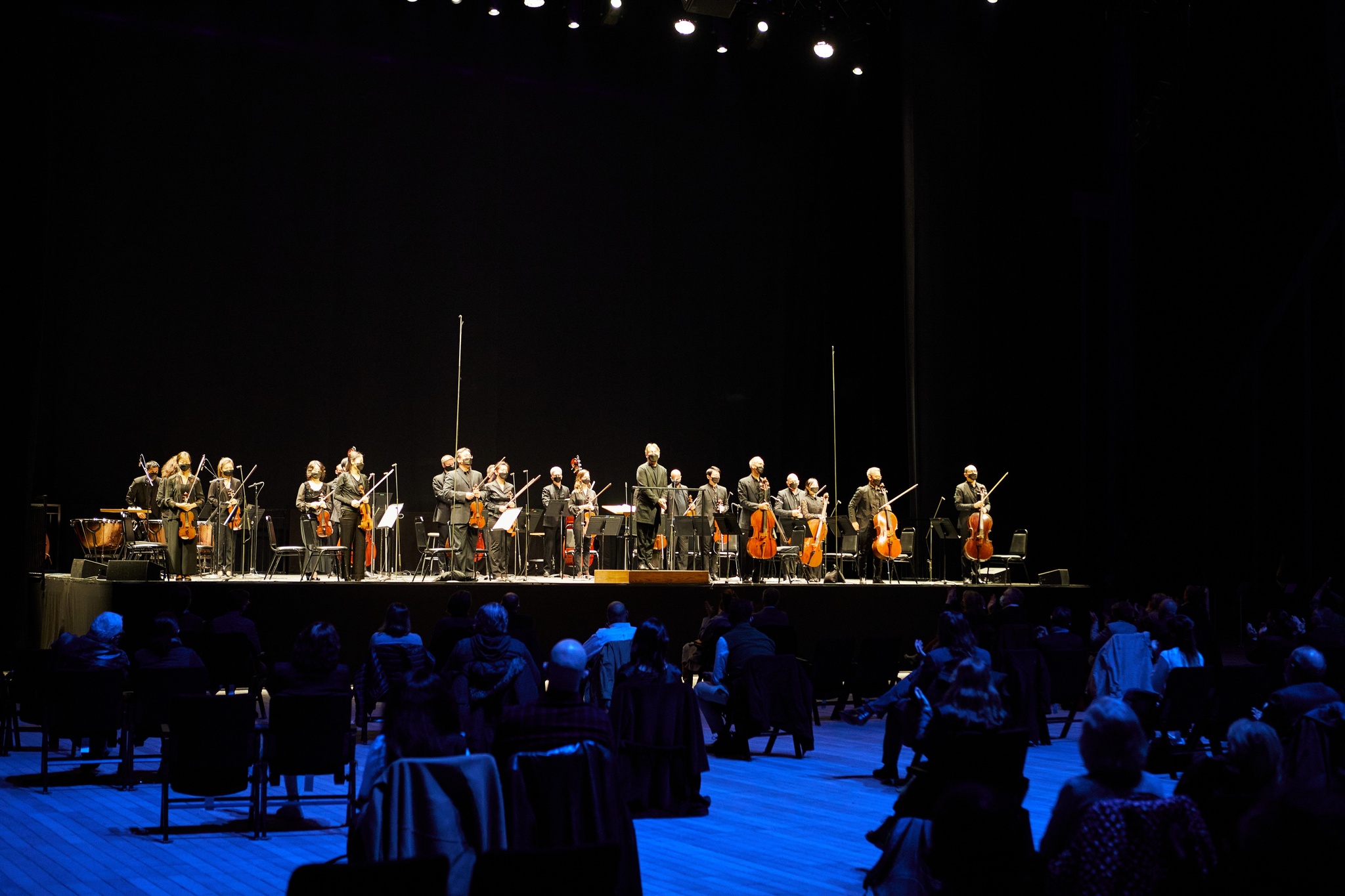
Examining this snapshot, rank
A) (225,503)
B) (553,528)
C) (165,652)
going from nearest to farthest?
(165,652), (225,503), (553,528)

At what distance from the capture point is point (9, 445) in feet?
35.8

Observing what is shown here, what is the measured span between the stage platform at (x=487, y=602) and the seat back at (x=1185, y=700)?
3739mm

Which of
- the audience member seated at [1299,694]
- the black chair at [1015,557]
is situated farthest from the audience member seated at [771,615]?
the black chair at [1015,557]

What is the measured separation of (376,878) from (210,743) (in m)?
3.44

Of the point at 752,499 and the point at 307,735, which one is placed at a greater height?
the point at 752,499

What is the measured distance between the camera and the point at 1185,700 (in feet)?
24.5

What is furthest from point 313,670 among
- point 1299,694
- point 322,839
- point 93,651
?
point 1299,694

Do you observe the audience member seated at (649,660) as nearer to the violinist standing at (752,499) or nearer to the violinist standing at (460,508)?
the violinist standing at (460,508)

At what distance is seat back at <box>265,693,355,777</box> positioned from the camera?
5797mm

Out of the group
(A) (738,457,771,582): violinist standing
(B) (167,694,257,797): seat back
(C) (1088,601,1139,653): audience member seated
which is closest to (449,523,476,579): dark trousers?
(A) (738,457,771,582): violinist standing

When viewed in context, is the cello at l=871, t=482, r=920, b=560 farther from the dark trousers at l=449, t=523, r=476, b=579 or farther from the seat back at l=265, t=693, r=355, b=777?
the seat back at l=265, t=693, r=355, b=777

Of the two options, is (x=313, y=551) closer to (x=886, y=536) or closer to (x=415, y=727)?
(x=886, y=536)

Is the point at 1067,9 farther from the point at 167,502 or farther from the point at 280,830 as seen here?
the point at 280,830

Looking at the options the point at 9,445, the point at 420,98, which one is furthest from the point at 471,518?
the point at 420,98
